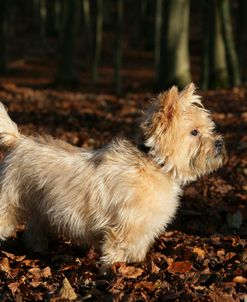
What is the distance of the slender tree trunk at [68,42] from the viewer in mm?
20688

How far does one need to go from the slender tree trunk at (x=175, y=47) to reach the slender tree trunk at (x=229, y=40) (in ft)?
4.05

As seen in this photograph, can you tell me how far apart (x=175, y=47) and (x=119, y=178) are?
12.3m

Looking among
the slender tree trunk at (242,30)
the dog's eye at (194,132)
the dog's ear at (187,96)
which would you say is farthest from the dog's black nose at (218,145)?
the slender tree trunk at (242,30)

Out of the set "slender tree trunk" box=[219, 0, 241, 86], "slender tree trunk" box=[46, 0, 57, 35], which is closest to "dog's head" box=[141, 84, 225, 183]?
"slender tree trunk" box=[219, 0, 241, 86]

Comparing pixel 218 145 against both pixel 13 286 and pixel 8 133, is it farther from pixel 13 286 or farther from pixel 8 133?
pixel 13 286

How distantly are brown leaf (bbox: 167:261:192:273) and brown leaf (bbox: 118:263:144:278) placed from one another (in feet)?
1.02

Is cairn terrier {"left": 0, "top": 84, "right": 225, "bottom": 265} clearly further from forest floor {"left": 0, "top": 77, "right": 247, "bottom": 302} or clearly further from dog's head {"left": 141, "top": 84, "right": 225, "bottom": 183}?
forest floor {"left": 0, "top": 77, "right": 247, "bottom": 302}

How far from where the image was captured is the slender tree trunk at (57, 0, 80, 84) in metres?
20.7

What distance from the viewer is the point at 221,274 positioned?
554 cm

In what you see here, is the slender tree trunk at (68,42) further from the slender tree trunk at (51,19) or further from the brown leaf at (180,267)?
the slender tree trunk at (51,19)

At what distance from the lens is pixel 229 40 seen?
17.1 meters

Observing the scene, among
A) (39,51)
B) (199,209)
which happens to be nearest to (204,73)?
(199,209)

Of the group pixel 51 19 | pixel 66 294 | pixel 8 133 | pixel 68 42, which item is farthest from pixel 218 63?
pixel 51 19

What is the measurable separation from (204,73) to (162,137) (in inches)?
584
